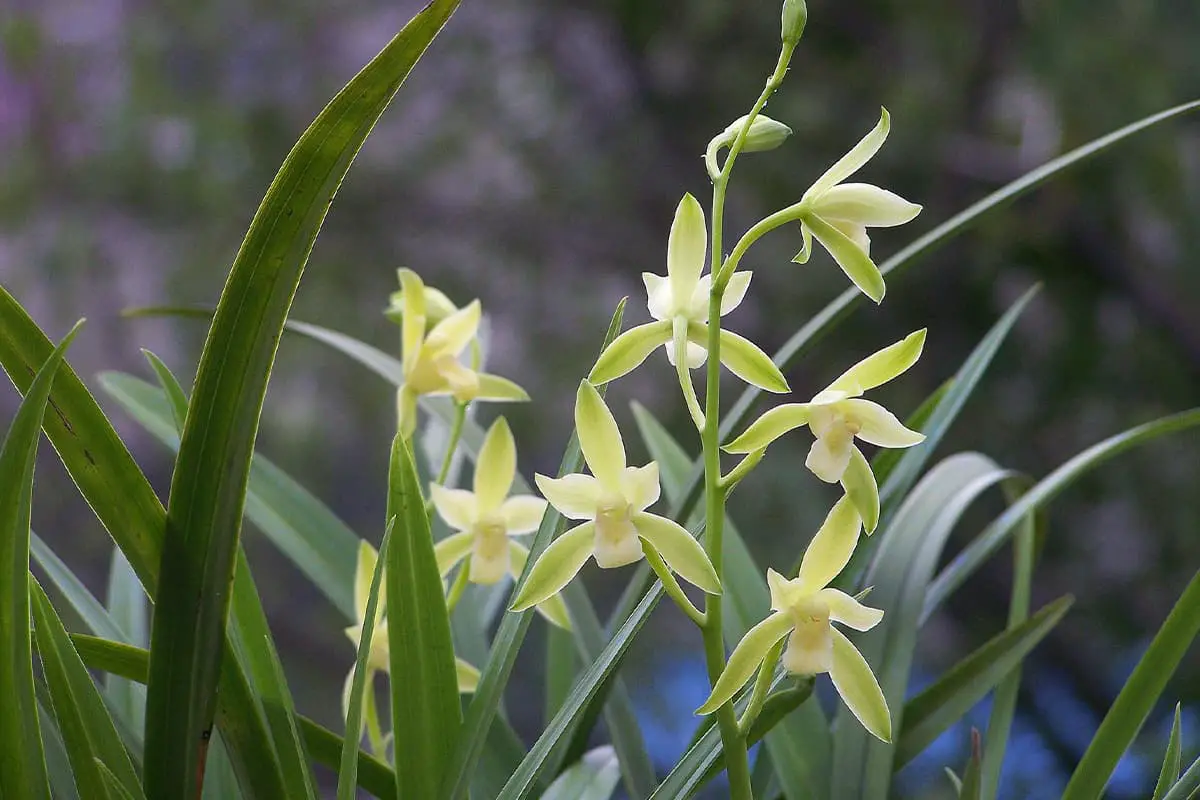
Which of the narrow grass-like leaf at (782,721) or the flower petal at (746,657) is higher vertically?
the flower petal at (746,657)

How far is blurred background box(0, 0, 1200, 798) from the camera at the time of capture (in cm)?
122

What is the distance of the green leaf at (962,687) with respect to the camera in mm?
491

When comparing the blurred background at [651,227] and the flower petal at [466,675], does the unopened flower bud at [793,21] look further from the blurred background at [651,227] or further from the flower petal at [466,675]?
the blurred background at [651,227]

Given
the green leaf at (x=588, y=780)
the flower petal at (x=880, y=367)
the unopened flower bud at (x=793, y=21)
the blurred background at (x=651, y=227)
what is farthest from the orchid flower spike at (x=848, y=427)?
the blurred background at (x=651, y=227)

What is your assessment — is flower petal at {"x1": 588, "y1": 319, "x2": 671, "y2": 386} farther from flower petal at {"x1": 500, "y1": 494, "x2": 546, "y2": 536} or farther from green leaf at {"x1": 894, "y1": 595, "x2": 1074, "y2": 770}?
green leaf at {"x1": 894, "y1": 595, "x2": 1074, "y2": 770}

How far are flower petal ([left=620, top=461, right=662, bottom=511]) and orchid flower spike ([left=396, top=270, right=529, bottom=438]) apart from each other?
145 mm

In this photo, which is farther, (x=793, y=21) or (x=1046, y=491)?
(x=1046, y=491)

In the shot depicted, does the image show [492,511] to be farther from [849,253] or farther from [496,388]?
[849,253]

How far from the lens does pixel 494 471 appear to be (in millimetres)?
448

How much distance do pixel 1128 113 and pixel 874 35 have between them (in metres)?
0.31

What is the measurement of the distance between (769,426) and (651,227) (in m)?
1.08

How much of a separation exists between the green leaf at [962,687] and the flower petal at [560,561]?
246mm

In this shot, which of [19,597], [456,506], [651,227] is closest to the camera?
[19,597]

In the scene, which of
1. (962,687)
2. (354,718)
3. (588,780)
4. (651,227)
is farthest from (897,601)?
(651,227)
